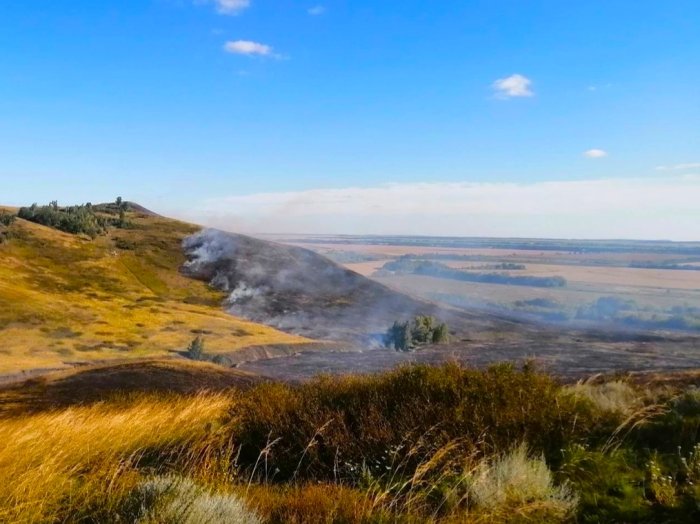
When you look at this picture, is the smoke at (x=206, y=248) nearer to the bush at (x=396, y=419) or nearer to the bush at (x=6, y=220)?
the bush at (x=6, y=220)

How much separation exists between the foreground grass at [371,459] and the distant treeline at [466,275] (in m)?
124

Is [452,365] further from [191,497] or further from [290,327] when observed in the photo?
[290,327]

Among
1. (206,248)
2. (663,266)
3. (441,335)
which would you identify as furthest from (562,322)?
(663,266)

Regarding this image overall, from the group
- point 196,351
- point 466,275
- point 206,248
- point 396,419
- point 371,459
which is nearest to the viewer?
point 371,459

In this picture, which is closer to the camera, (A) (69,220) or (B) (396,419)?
(B) (396,419)

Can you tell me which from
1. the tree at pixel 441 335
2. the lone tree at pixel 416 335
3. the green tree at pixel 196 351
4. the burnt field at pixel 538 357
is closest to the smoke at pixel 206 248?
the lone tree at pixel 416 335

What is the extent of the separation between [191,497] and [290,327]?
200 ft

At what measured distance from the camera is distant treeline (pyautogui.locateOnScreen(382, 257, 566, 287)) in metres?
129

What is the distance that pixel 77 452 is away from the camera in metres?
6.01

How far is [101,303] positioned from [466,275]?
330 ft

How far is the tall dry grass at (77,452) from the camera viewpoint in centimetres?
470

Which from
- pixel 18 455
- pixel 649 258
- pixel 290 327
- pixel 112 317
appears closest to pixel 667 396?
pixel 18 455

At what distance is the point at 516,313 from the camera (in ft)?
296

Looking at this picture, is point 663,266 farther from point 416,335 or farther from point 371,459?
point 371,459
